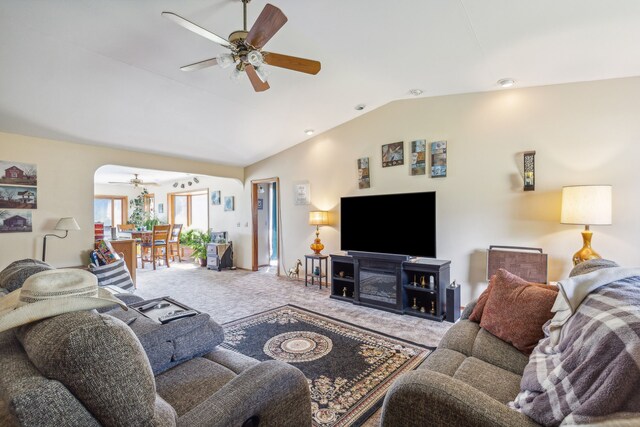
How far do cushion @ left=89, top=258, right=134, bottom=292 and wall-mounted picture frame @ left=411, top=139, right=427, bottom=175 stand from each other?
4.03 m

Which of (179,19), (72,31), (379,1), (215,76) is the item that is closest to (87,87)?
(72,31)

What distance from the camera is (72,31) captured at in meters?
2.46

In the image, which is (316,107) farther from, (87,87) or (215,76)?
(87,87)

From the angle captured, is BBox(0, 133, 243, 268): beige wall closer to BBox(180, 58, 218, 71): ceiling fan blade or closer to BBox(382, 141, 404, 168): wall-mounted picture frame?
BBox(180, 58, 218, 71): ceiling fan blade

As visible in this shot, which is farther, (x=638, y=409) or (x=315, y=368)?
(x=315, y=368)

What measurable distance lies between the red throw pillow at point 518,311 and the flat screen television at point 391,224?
1.69m

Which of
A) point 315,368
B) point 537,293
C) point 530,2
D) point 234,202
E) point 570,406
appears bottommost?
point 315,368

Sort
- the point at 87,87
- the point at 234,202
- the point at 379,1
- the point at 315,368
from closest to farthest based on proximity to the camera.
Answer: the point at 379,1 < the point at 315,368 < the point at 87,87 < the point at 234,202

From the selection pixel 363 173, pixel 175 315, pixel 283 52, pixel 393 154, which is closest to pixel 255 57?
pixel 283 52

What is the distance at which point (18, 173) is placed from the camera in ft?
12.4

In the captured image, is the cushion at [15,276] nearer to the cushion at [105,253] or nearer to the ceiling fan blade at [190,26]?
the ceiling fan blade at [190,26]

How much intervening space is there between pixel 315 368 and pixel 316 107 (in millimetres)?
3297

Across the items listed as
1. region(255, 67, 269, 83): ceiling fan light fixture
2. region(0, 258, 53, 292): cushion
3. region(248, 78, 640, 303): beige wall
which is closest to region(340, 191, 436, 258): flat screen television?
region(248, 78, 640, 303): beige wall

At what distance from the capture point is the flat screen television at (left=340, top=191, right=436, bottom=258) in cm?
374
